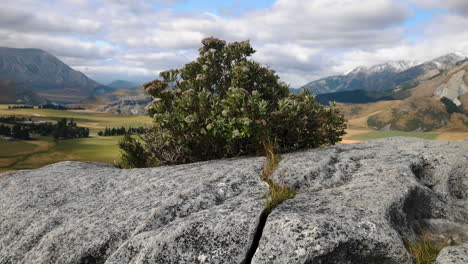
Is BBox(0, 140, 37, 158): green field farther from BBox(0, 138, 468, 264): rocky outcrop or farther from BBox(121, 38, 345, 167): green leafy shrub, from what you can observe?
BBox(0, 138, 468, 264): rocky outcrop

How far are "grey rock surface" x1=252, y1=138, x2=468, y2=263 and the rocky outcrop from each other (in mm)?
25

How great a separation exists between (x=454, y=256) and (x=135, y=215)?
733 cm

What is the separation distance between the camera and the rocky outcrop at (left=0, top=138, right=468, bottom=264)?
6.39 metres

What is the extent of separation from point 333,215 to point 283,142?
722 centimetres

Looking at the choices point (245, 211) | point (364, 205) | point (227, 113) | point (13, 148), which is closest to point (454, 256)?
point (364, 205)

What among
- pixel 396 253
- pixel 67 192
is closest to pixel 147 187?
pixel 67 192

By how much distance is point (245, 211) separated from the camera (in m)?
7.20

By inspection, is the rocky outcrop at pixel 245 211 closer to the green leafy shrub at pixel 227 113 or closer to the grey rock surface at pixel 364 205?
the grey rock surface at pixel 364 205

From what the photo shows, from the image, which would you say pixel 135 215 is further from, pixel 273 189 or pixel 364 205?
pixel 364 205

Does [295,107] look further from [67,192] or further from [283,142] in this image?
[67,192]

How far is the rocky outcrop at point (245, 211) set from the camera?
21.0 ft

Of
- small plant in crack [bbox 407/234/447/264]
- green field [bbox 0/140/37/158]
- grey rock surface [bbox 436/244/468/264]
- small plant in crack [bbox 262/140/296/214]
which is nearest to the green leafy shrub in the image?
small plant in crack [bbox 262/140/296/214]

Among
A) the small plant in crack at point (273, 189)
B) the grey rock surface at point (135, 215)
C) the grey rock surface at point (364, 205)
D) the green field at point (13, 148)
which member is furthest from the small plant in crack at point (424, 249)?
the green field at point (13, 148)

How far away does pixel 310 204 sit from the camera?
7746 mm
